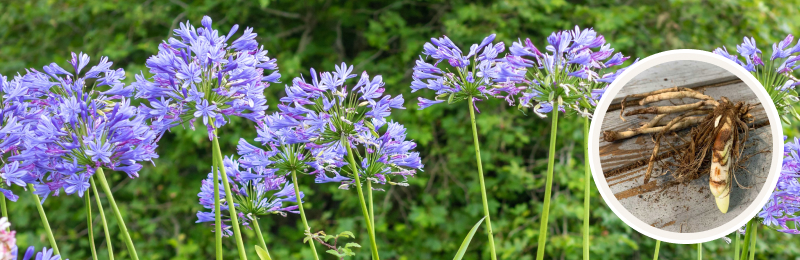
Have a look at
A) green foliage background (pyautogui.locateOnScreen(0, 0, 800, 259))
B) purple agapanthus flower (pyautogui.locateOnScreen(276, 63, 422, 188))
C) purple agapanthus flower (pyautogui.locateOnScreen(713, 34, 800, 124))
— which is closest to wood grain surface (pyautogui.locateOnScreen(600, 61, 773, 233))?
purple agapanthus flower (pyautogui.locateOnScreen(713, 34, 800, 124))

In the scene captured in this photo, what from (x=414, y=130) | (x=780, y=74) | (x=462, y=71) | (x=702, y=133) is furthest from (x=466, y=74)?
(x=414, y=130)

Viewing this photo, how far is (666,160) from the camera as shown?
2.92 feet

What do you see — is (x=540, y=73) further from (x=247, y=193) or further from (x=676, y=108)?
(x=247, y=193)

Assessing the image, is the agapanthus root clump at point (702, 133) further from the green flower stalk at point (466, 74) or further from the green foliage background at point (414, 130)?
the green foliage background at point (414, 130)

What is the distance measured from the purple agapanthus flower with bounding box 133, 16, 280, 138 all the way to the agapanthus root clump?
0.54 m

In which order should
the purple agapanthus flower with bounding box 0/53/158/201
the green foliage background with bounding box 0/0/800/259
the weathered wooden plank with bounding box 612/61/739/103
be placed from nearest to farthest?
the purple agapanthus flower with bounding box 0/53/158/201
the weathered wooden plank with bounding box 612/61/739/103
the green foliage background with bounding box 0/0/800/259

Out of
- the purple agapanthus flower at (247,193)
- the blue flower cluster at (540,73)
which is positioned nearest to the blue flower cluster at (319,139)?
the purple agapanthus flower at (247,193)

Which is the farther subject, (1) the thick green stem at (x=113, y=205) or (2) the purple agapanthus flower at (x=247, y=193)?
(2) the purple agapanthus flower at (x=247, y=193)

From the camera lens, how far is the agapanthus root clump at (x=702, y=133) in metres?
0.87

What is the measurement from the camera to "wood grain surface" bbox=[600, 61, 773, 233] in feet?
2.94

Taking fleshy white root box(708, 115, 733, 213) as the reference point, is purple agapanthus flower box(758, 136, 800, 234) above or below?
below

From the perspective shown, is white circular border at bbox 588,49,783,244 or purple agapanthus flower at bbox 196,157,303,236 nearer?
white circular border at bbox 588,49,783,244

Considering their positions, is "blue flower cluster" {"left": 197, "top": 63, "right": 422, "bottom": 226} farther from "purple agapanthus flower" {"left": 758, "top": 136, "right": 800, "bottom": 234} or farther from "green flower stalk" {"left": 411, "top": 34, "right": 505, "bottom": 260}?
"purple agapanthus flower" {"left": 758, "top": 136, "right": 800, "bottom": 234}

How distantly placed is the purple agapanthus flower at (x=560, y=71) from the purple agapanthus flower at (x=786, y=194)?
1.06 ft
